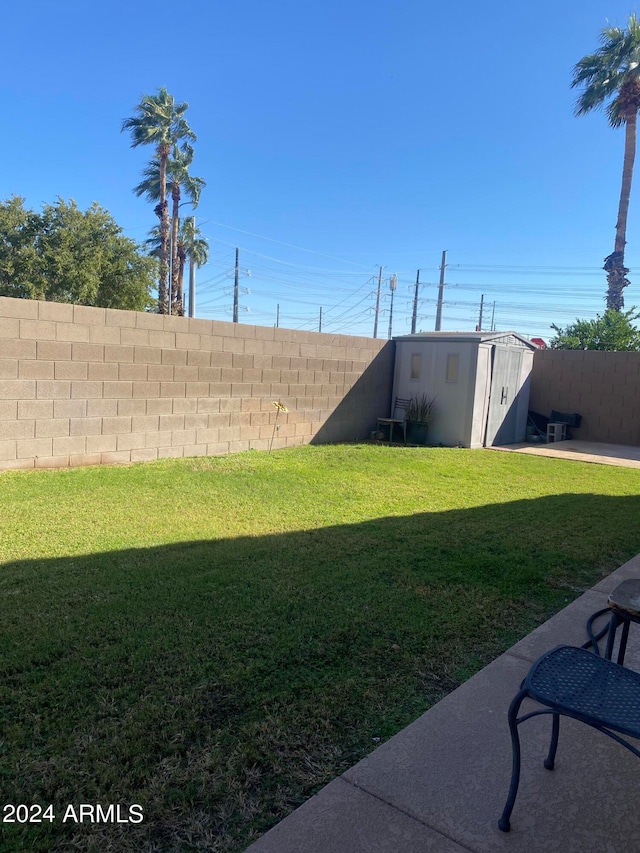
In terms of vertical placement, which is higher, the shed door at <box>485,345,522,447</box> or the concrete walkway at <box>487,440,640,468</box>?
the shed door at <box>485,345,522,447</box>

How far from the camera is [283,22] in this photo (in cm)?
1129

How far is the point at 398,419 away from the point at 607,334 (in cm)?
971

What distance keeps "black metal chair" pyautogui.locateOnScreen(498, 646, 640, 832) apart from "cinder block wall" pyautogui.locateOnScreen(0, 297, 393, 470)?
6395mm

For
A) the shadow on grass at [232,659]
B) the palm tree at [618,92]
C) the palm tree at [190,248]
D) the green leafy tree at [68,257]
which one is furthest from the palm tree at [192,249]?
the shadow on grass at [232,659]

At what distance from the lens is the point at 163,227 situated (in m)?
28.2

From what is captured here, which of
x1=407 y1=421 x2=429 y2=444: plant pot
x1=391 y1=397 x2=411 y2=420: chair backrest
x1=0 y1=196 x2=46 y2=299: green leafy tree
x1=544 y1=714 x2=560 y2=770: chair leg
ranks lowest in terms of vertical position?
x1=544 y1=714 x2=560 y2=770: chair leg

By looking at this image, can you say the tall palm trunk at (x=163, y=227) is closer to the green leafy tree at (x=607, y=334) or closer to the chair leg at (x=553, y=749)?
the green leafy tree at (x=607, y=334)

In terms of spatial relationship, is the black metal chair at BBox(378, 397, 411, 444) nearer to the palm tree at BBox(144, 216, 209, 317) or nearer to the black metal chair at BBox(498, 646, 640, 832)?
the black metal chair at BBox(498, 646, 640, 832)

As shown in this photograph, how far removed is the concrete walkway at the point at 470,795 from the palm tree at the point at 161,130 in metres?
27.3

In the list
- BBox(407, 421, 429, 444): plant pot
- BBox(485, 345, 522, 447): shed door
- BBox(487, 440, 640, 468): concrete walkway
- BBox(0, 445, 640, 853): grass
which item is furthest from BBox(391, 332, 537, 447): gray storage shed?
BBox(0, 445, 640, 853): grass

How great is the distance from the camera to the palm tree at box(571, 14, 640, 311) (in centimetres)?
2016

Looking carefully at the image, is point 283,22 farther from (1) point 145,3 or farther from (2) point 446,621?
(2) point 446,621

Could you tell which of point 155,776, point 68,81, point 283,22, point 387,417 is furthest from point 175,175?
point 155,776

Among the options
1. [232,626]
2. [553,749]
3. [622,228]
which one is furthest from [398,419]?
[622,228]
